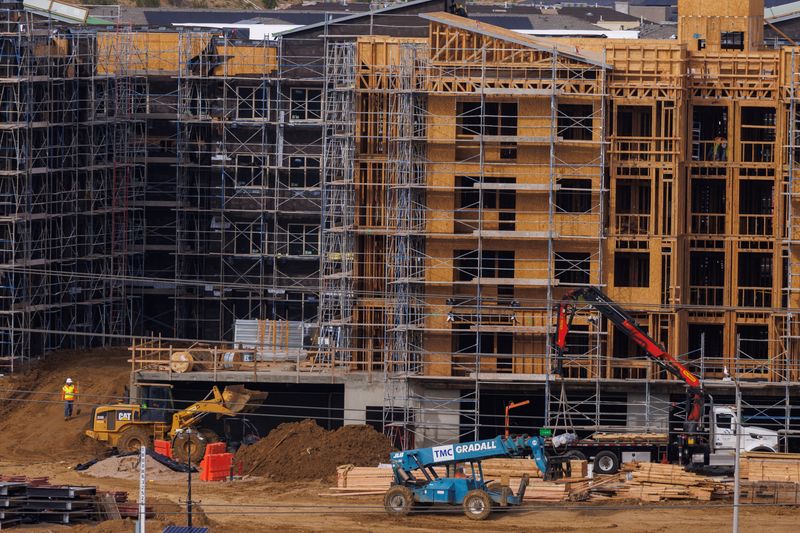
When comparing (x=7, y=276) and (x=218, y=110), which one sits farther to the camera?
(x=218, y=110)

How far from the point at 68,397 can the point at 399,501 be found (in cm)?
1682

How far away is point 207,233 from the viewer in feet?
299

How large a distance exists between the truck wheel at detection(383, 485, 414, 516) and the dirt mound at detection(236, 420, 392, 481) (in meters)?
6.42

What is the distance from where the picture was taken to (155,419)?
70.4m

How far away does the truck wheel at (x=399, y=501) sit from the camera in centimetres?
6103

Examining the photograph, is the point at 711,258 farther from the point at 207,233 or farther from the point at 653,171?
the point at 207,233

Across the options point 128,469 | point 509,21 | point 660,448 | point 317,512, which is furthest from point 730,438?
point 509,21

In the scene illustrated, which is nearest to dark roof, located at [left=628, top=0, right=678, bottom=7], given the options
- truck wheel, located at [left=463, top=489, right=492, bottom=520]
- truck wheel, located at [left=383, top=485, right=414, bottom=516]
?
truck wheel, located at [left=383, top=485, right=414, bottom=516]

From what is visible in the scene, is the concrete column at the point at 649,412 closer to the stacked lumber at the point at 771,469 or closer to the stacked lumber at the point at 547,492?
the stacked lumber at the point at 771,469

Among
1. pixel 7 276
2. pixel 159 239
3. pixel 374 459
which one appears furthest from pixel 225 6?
pixel 374 459

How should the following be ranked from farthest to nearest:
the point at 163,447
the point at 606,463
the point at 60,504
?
1. the point at 163,447
2. the point at 606,463
3. the point at 60,504

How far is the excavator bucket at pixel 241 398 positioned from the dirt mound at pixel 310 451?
6.65ft

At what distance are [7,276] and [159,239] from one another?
15.3 metres

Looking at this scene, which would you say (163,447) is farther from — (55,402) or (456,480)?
(456,480)
